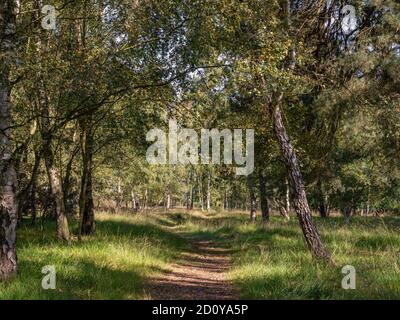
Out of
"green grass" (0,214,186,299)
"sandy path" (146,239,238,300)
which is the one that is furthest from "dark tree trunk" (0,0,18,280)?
"sandy path" (146,239,238,300)

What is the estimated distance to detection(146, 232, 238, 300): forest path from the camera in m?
9.43

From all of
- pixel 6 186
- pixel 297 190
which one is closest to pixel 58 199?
pixel 6 186

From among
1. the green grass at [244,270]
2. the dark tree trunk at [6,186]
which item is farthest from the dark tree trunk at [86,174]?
the dark tree trunk at [6,186]

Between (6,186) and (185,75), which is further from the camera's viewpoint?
(185,75)

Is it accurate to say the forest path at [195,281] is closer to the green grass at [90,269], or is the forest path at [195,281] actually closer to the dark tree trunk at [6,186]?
the green grass at [90,269]

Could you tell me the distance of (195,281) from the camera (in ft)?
37.7

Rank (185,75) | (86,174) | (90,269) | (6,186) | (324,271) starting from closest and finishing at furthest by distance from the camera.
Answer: (6,186) < (324,271) < (90,269) < (185,75) < (86,174)

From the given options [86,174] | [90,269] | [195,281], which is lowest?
[195,281]

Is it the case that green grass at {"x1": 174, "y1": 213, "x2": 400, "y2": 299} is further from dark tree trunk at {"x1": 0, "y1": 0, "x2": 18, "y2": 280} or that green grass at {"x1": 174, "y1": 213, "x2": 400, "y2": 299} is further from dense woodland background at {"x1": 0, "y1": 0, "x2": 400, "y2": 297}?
dark tree trunk at {"x1": 0, "y1": 0, "x2": 18, "y2": 280}

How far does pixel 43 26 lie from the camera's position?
9.37 m

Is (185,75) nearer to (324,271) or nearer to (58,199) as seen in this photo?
(324,271)
